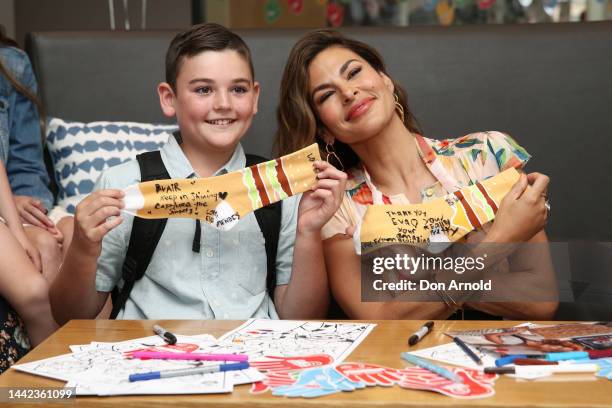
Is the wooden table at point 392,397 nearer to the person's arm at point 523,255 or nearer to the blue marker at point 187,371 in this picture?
the blue marker at point 187,371

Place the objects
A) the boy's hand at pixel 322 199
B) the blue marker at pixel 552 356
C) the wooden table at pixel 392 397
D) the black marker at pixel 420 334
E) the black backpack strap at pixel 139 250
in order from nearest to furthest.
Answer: the wooden table at pixel 392 397 → the blue marker at pixel 552 356 → the black marker at pixel 420 334 → the boy's hand at pixel 322 199 → the black backpack strap at pixel 139 250

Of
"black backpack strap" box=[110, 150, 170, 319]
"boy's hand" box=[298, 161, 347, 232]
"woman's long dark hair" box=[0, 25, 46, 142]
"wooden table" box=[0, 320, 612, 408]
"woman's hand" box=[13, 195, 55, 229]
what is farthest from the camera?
"woman's long dark hair" box=[0, 25, 46, 142]

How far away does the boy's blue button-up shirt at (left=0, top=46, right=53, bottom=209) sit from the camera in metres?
2.12

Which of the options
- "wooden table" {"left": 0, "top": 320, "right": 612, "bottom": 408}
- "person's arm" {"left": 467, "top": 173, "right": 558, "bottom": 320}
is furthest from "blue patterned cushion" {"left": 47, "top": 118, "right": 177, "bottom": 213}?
"wooden table" {"left": 0, "top": 320, "right": 612, "bottom": 408}

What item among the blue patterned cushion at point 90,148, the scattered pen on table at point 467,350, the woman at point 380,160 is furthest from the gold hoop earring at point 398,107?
the scattered pen on table at point 467,350

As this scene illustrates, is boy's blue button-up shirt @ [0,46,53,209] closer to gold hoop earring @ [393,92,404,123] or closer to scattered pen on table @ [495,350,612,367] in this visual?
gold hoop earring @ [393,92,404,123]

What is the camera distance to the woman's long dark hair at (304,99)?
5.66ft

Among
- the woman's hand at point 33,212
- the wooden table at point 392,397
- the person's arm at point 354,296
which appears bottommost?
the person's arm at point 354,296

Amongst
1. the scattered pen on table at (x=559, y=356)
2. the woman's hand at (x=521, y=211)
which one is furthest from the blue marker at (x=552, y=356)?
the woman's hand at (x=521, y=211)

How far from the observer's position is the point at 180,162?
158 centimetres

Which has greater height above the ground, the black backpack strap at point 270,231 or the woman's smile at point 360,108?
the woman's smile at point 360,108

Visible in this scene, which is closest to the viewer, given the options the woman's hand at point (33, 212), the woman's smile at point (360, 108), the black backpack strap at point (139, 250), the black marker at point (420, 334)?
the black marker at point (420, 334)

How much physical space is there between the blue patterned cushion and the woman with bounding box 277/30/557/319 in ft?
1.76

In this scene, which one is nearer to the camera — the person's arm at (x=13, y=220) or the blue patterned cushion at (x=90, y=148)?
the person's arm at (x=13, y=220)
